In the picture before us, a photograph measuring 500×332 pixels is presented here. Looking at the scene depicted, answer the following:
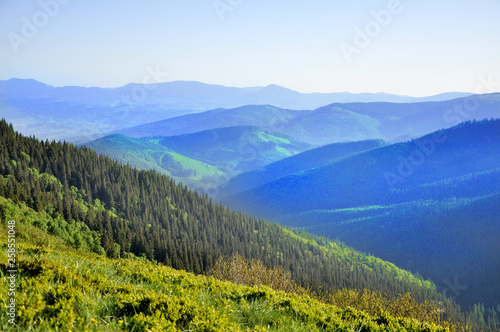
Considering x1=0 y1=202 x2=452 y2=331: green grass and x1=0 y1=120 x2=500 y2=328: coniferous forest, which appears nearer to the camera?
x1=0 y1=202 x2=452 y2=331: green grass

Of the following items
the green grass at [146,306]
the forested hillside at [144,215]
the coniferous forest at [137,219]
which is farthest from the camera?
the forested hillside at [144,215]

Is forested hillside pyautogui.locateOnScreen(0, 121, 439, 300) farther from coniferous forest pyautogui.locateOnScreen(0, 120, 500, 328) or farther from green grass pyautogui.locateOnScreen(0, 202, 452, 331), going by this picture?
green grass pyautogui.locateOnScreen(0, 202, 452, 331)

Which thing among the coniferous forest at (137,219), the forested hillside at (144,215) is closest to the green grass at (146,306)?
the coniferous forest at (137,219)

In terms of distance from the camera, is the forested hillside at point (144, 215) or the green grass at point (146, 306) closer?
the green grass at point (146, 306)

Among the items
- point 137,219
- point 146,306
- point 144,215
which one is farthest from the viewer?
point 144,215

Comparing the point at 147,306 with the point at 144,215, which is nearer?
the point at 147,306

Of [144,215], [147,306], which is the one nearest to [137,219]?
[144,215]

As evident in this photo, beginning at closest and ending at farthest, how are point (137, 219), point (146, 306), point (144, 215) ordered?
1. point (146, 306)
2. point (137, 219)
3. point (144, 215)

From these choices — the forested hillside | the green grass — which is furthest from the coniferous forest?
the green grass

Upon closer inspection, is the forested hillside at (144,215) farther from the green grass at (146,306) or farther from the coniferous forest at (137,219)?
the green grass at (146,306)

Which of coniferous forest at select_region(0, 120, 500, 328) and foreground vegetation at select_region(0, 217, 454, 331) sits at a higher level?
coniferous forest at select_region(0, 120, 500, 328)

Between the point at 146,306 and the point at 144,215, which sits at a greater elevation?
the point at 144,215

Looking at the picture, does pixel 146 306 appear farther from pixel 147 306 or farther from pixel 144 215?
pixel 144 215

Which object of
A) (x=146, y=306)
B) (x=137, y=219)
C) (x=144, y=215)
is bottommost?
(x=146, y=306)
